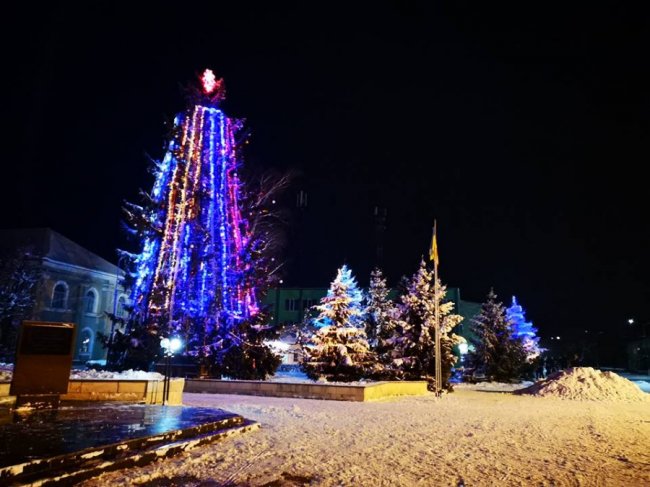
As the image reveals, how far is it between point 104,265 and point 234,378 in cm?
3130

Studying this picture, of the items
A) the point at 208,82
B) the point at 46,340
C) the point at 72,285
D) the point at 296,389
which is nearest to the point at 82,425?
the point at 46,340

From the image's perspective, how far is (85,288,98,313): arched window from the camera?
4541 centimetres

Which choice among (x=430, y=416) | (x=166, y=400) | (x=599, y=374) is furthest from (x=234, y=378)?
(x=599, y=374)

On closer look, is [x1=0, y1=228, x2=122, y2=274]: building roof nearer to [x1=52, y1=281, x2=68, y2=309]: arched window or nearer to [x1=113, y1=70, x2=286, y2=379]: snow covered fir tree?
[x1=52, y1=281, x2=68, y2=309]: arched window

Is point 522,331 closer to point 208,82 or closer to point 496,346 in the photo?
point 496,346

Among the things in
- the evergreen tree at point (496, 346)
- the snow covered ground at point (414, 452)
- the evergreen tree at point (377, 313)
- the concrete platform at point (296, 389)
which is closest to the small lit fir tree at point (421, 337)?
the evergreen tree at point (377, 313)

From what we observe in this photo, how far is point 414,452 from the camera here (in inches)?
339

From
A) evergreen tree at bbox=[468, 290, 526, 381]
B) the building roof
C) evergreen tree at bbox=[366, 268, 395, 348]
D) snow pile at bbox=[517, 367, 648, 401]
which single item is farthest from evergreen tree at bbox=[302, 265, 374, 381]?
the building roof

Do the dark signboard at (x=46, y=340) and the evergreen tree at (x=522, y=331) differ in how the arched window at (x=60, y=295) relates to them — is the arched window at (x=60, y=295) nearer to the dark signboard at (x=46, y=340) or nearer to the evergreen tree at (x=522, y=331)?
the dark signboard at (x=46, y=340)

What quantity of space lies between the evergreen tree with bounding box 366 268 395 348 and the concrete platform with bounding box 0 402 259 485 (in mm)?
17885

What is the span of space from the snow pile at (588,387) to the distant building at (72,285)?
1240 inches

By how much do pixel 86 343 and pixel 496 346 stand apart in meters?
34.6

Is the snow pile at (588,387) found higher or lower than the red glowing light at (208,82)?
lower

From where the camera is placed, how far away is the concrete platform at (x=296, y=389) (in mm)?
18781
